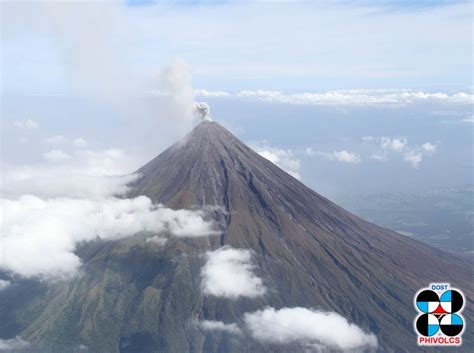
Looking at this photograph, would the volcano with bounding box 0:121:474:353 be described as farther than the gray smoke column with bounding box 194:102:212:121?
No

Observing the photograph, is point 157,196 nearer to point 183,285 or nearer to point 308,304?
point 183,285

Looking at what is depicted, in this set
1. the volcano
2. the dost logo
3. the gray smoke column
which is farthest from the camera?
the gray smoke column

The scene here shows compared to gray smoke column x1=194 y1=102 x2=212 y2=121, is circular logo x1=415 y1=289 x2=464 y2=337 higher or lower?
lower

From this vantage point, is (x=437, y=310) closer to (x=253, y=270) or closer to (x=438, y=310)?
(x=438, y=310)

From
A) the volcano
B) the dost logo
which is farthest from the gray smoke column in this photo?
the dost logo

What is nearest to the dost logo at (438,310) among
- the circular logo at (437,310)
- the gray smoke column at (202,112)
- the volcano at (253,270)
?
the circular logo at (437,310)

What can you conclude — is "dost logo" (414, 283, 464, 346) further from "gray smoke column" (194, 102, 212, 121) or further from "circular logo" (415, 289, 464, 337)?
"gray smoke column" (194, 102, 212, 121)

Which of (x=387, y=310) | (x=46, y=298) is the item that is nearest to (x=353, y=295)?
(x=387, y=310)

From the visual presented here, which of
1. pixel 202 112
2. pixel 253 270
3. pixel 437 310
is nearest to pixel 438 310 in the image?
pixel 437 310
